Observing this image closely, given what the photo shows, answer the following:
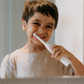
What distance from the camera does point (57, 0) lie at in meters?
0.60

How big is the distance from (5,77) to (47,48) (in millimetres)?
225

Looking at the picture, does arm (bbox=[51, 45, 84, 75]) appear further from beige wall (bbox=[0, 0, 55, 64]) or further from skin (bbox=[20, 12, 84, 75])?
beige wall (bbox=[0, 0, 55, 64])

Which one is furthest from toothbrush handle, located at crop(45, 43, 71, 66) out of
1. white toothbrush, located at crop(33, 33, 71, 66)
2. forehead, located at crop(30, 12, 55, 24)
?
forehead, located at crop(30, 12, 55, 24)

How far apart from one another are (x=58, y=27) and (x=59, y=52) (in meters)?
0.11

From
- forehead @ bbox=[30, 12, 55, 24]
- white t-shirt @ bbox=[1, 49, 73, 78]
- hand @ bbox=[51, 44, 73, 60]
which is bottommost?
white t-shirt @ bbox=[1, 49, 73, 78]

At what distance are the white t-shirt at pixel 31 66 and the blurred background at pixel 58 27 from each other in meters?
0.04

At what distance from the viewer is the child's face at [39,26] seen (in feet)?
1.92

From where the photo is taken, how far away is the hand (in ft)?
1.93

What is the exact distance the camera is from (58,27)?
0.60m

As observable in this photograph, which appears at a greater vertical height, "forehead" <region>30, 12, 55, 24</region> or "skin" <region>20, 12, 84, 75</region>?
"forehead" <region>30, 12, 55, 24</region>

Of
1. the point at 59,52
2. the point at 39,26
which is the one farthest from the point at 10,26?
the point at 59,52

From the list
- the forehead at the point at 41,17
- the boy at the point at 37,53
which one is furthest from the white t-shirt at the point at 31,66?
the forehead at the point at 41,17

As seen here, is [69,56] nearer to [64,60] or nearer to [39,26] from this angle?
[64,60]

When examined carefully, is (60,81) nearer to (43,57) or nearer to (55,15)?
(43,57)
